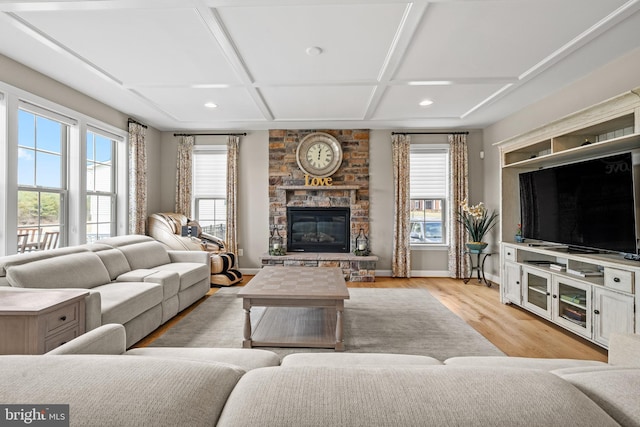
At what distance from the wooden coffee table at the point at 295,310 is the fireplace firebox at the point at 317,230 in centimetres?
210

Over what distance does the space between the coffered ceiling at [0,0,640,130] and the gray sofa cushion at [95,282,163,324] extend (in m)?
2.12

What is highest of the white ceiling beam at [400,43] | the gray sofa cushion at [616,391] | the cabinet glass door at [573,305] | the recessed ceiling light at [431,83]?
the recessed ceiling light at [431,83]

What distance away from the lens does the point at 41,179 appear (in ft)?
10.8

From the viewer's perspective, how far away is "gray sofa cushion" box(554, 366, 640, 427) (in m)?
0.62

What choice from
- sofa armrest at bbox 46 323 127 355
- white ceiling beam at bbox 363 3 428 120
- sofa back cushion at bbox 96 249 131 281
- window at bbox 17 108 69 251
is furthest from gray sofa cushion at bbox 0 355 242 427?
window at bbox 17 108 69 251

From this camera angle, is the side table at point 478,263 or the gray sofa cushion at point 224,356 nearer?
the gray sofa cushion at point 224,356

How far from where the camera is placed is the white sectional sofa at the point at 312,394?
1.79 feet

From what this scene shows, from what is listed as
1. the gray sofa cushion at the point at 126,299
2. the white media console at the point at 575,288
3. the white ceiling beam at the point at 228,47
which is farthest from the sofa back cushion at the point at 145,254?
the white media console at the point at 575,288

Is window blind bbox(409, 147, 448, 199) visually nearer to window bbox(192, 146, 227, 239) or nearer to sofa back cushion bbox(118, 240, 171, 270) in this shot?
window bbox(192, 146, 227, 239)

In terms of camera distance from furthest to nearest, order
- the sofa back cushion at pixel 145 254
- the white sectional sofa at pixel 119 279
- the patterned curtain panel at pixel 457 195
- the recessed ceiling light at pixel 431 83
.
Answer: the patterned curtain panel at pixel 457 195
the sofa back cushion at pixel 145 254
the recessed ceiling light at pixel 431 83
the white sectional sofa at pixel 119 279

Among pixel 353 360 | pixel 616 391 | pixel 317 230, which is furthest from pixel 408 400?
pixel 317 230

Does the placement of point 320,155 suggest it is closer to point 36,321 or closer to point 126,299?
point 126,299

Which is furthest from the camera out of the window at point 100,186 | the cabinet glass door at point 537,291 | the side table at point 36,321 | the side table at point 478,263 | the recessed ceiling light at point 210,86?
the side table at point 478,263

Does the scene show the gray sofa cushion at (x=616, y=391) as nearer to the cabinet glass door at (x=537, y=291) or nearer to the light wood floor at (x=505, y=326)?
the light wood floor at (x=505, y=326)
